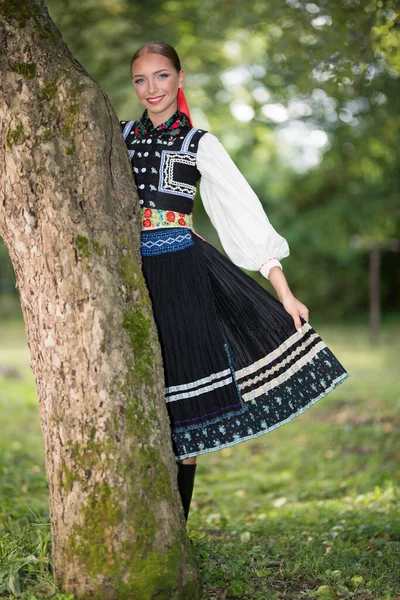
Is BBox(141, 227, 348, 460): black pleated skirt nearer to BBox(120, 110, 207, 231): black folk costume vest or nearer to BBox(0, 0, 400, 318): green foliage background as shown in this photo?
BBox(120, 110, 207, 231): black folk costume vest

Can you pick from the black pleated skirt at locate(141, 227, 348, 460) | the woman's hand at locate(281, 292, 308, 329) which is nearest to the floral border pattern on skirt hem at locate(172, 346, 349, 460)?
the black pleated skirt at locate(141, 227, 348, 460)

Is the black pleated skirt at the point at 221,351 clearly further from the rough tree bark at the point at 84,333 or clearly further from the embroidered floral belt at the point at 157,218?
the rough tree bark at the point at 84,333

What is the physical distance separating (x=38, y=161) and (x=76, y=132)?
0.16 m

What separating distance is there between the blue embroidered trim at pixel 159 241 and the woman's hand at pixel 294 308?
0.46 metres

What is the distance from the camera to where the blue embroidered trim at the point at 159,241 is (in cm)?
264

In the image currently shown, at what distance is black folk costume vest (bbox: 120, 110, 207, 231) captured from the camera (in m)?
2.61

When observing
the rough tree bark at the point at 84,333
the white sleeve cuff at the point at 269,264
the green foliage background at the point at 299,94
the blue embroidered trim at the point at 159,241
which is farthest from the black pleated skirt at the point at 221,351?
the green foliage background at the point at 299,94

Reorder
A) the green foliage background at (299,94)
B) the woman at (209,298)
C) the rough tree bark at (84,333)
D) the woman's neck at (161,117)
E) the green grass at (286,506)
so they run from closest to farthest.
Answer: the rough tree bark at (84,333), the green grass at (286,506), the woman at (209,298), the woman's neck at (161,117), the green foliage background at (299,94)

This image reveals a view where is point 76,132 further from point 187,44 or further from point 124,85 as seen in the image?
point 187,44

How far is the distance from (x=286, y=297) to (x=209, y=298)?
30 centimetres

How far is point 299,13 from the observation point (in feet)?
15.5

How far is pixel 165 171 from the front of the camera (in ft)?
8.53

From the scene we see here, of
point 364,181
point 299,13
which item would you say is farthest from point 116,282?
point 364,181

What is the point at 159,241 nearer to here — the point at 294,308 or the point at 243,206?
the point at 243,206
